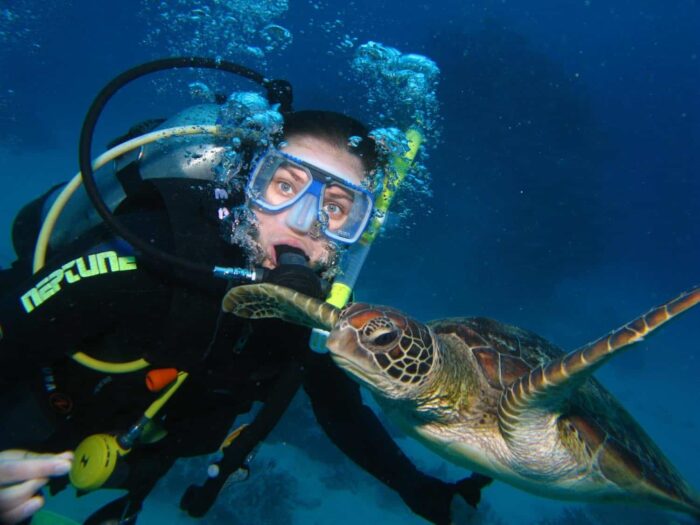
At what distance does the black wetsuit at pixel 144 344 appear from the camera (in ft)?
5.54

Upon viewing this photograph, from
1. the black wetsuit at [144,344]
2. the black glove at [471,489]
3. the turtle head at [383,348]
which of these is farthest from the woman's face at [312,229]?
the black glove at [471,489]

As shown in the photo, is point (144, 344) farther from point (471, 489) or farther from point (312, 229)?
point (471, 489)

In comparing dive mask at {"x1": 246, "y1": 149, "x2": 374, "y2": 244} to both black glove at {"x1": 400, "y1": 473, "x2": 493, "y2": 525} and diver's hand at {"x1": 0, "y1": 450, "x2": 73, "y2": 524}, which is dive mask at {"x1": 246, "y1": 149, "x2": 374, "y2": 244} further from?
black glove at {"x1": 400, "y1": 473, "x2": 493, "y2": 525}

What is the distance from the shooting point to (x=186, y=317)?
1921 millimetres

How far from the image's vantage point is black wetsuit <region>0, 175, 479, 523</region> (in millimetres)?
1689

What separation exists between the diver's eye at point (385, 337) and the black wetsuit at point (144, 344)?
616 millimetres

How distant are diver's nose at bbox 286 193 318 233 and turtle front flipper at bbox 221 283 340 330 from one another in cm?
61

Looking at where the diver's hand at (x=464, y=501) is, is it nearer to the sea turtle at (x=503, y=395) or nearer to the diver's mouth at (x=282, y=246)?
the sea turtle at (x=503, y=395)

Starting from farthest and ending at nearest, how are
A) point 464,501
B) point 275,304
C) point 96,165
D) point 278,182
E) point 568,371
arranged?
point 464,501
point 278,182
point 96,165
point 275,304
point 568,371

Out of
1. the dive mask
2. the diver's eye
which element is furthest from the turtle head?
the dive mask

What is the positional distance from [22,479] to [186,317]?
85 cm

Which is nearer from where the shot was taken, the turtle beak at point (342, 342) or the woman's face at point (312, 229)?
the turtle beak at point (342, 342)

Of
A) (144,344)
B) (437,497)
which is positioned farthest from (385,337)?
(437,497)

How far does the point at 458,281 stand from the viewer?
25.1 m
